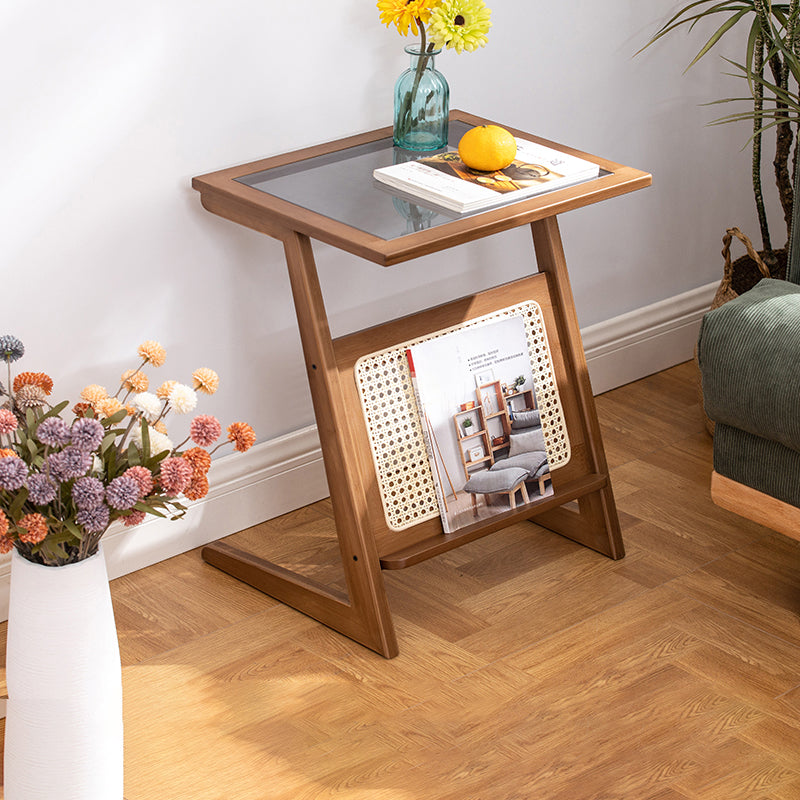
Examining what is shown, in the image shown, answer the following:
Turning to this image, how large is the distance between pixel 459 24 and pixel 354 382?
585 mm

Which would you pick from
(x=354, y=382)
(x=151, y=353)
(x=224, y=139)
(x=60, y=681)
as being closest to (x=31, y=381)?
(x=151, y=353)

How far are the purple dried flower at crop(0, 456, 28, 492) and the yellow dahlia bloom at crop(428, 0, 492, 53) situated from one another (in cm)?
98

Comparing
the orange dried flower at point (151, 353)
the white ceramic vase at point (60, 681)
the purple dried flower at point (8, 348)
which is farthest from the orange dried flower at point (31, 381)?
the white ceramic vase at point (60, 681)

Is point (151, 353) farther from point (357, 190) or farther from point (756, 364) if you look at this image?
point (756, 364)

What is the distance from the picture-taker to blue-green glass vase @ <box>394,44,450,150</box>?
1.98m

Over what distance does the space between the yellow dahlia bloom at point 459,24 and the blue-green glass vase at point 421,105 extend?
0.04 m

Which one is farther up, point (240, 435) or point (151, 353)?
point (151, 353)

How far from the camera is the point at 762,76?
249 cm

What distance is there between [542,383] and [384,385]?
32 centimetres

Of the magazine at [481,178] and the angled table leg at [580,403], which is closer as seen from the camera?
the magazine at [481,178]

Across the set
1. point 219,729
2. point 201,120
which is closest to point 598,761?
point 219,729

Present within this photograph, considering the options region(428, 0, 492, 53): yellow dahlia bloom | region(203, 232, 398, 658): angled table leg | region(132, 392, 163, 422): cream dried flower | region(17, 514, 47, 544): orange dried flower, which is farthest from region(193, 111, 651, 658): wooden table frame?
region(17, 514, 47, 544): orange dried flower

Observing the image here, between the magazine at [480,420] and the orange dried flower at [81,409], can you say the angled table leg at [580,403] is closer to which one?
the magazine at [480,420]

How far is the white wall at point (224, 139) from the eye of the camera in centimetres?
191
